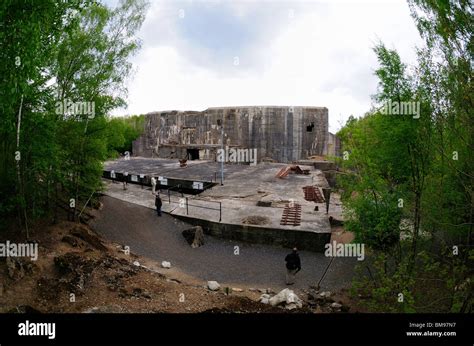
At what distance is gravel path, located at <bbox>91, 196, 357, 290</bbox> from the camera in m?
11.6

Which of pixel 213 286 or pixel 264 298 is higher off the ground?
pixel 213 286

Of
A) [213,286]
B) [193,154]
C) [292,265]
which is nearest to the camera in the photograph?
[213,286]

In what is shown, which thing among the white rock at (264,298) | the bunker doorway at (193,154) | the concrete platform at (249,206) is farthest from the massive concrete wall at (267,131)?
the white rock at (264,298)

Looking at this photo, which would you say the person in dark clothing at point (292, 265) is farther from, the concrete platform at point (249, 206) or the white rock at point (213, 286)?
the concrete platform at point (249, 206)

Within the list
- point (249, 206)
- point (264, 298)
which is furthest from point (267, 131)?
point (264, 298)

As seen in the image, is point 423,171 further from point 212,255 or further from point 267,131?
point 267,131

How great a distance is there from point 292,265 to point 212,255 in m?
3.48

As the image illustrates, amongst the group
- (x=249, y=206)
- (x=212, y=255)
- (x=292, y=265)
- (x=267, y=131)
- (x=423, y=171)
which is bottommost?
(x=212, y=255)

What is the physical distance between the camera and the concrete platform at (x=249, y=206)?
14047 mm

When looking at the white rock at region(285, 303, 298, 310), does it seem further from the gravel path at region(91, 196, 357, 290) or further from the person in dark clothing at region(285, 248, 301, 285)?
the person in dark clothing at region(285, 248, 301, 285)

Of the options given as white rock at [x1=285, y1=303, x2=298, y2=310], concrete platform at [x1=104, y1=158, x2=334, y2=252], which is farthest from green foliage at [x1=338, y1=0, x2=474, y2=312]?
concrete platform at [x1=104, y1=158, x2=334, y2=252]

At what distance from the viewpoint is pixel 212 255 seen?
13398 millimetres

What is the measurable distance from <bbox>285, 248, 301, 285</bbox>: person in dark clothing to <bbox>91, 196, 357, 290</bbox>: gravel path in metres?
0.21

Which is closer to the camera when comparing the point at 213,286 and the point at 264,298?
the point at 264,298
